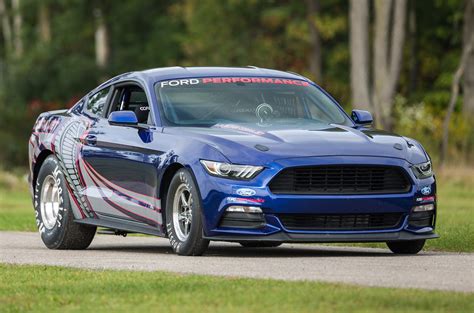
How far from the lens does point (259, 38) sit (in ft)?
183

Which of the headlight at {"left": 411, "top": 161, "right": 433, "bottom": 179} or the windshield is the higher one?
the windshield

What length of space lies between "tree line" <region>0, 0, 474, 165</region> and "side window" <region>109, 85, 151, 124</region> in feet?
53.5

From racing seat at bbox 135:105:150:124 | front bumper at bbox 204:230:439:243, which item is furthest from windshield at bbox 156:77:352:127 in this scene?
front bumper at bbox 204:230:439:243

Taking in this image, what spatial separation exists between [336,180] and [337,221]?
1.11ft

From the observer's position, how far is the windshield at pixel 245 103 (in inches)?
537

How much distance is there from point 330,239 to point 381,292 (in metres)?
2.79

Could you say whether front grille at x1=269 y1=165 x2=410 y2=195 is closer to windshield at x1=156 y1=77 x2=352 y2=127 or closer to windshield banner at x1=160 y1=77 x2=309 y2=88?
windshield at x1=156 y1=77 x2=352 y2=127

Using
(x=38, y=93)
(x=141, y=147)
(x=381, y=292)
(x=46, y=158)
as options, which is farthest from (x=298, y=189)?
(x=38, y=93)

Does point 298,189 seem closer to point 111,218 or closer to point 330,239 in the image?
point 330,239

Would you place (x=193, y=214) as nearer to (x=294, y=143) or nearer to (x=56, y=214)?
(x=294, y=143)

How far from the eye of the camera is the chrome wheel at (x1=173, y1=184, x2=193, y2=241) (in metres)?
12.8

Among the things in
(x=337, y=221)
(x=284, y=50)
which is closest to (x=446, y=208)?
(x=337, y=221)

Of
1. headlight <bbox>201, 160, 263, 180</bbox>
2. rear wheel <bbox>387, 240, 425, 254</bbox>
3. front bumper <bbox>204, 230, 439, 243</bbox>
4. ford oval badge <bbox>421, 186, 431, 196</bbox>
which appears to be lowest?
rear wheel <bbox>387, 240, 425, 254</bbox>

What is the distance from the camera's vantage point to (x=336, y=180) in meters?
12.5
